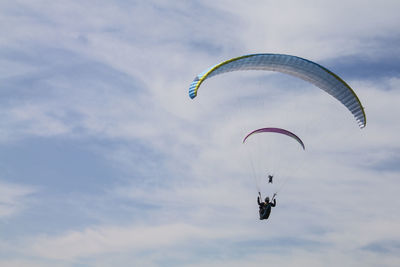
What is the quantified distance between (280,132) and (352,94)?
729cm

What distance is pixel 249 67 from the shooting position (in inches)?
1641

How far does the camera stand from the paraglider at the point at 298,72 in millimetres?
39719

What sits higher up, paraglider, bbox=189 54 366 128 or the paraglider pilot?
paraglider, bbox=189 54 366 128

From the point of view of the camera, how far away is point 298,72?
43.0 meters

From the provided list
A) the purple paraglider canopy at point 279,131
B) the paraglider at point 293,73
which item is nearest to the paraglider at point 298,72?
the paraglider at point 293,73

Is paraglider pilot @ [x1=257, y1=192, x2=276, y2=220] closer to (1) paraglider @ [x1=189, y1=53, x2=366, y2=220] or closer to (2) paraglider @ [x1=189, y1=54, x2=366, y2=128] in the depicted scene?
(1) paraglider @ [x1=189, y1=53, x2=366, y2=220]

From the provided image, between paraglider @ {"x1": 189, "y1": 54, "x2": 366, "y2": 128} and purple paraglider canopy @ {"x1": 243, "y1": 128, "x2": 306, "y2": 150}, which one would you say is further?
purple paraglider canopy @ {"x1": 243, "y1": 128, "x2": 306, "y2": 150}

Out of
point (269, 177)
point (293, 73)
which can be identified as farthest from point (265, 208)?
point (293, 73)

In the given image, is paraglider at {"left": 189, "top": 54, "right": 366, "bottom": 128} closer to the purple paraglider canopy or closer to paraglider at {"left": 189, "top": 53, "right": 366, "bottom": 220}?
paraglider at {"left": 189, "top": 53, "right": 366, "bottom": 220}

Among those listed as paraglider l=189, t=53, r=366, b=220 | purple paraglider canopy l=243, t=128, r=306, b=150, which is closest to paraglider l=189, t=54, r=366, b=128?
paraglider l=189, t=53, r=366, b=220

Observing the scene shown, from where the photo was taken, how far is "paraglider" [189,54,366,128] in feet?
130

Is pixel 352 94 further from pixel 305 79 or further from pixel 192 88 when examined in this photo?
pixel 192 88

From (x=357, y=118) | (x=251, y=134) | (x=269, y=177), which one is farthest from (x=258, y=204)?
(x=357, y=118)

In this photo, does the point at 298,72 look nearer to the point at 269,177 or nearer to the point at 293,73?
the point at 293,73
